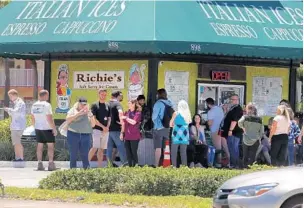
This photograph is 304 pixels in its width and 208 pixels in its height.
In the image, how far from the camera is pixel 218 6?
65.5 feet

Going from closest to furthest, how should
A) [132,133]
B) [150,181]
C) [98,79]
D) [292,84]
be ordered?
[150,181] < [132,133] < [98,79] < [292,84]

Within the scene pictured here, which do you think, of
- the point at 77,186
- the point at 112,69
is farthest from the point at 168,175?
the point at 112,69

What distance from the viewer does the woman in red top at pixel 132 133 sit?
17.2 metres

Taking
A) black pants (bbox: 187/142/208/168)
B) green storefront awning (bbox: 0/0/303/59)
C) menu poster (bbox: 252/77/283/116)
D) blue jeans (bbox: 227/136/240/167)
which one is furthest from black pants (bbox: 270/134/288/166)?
menu poster (bbox: 252/77/283/116)

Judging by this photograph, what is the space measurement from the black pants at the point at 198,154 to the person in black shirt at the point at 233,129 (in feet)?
2.49

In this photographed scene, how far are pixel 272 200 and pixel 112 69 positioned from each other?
11.4m

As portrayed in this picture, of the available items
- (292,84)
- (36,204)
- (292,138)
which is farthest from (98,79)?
(36,204)

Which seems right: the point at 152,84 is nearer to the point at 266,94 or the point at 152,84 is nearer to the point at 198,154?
the point at 198,154

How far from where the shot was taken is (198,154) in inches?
738

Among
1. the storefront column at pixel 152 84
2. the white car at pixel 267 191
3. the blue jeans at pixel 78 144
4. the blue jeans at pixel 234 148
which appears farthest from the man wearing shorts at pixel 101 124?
the white car at pixel 267 191

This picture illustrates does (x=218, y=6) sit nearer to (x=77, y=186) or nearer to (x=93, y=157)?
(x=93, y=157)

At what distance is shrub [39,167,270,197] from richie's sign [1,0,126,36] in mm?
6038

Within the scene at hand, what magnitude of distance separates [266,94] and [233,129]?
280cm

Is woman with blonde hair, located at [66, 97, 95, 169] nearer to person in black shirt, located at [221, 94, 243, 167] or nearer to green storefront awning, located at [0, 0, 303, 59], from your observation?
green storefront awning, located at [0, 0, 303, 59]
